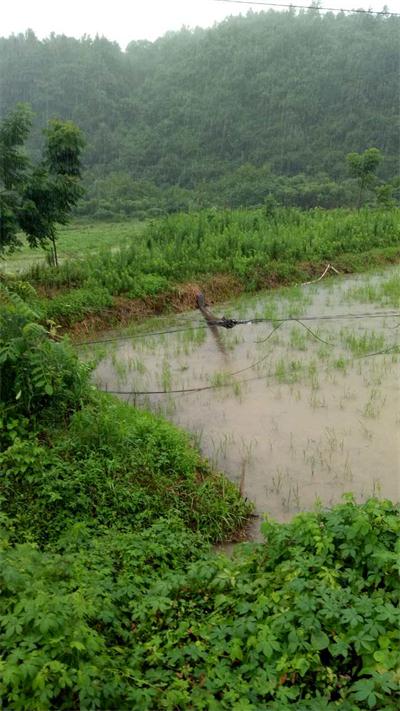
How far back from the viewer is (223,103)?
3759 centimetres

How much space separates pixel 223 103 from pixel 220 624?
3878 centimetres

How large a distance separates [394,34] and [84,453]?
140 feet

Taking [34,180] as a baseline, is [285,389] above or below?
below

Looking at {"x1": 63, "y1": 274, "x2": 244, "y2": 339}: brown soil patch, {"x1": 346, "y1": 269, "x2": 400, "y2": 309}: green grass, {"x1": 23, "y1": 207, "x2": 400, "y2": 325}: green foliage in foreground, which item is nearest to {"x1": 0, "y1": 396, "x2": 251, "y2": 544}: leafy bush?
{"x1": 63, "y1": 274, "x2": 244, "y2": 339}: brown soil patch

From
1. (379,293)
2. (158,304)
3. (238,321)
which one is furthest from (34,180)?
(379,293)

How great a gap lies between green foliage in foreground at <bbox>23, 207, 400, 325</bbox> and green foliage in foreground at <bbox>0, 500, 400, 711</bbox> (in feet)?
17.6

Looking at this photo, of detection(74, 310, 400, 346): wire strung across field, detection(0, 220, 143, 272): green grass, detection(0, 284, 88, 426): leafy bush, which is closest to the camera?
detection(0, 284, 88, 426): leafy bush

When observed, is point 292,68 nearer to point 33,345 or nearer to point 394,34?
point 394,34

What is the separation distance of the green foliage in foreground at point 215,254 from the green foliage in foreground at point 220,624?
212 inches

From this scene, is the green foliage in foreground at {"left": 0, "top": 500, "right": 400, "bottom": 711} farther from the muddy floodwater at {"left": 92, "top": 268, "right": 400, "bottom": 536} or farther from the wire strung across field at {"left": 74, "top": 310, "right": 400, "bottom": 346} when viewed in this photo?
the wire strung across field at {"left": 74, "top": 310, "right": 400, "bottom": 346}

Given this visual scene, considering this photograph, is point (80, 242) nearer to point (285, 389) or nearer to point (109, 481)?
point (285, 389)

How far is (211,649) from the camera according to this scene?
2432 mm

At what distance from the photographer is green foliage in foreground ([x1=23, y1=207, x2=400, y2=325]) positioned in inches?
342

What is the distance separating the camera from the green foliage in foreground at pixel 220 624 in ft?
7.00
